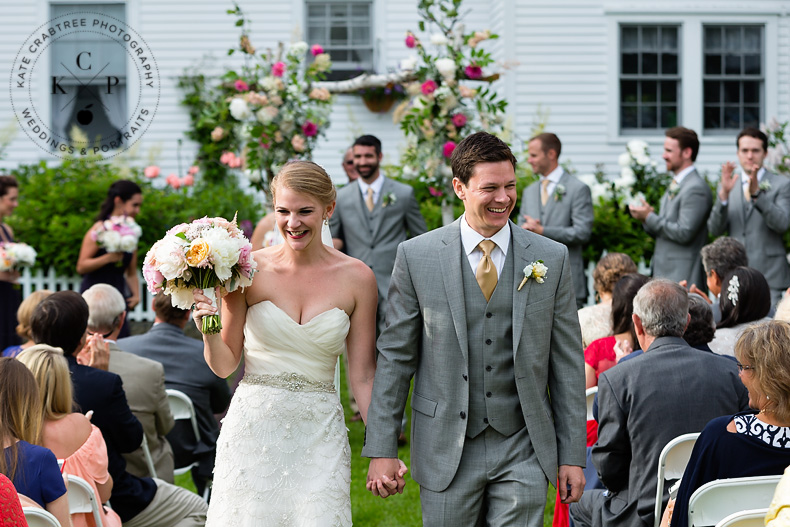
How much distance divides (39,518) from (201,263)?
1.12 m

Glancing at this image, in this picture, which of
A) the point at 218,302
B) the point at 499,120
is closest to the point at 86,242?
the point at 499,120

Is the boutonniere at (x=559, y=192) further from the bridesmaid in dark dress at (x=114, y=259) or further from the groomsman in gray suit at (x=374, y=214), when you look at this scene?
the bridesmaid in dark dress at (x=114, y=259)

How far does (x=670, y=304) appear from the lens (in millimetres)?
4430

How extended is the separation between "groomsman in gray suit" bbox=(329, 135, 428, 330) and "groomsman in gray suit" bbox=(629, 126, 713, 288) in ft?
7.32

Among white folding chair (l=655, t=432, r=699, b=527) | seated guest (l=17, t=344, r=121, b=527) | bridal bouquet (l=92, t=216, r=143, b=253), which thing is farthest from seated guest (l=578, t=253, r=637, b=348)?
bridal bouquet (l=92, t=216, r=143, b=253)

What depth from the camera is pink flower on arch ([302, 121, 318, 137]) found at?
941cm

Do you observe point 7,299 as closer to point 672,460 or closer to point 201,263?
point 201,263

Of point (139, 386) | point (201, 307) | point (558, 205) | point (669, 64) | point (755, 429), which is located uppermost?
point (669, 64)

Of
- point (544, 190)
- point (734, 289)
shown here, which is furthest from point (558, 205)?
point (734, 289)

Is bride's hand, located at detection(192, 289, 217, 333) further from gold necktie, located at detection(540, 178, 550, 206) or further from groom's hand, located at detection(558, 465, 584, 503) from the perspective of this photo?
gold necktie, located at detection(540, 178, 550, 206)

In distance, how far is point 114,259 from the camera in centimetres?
947

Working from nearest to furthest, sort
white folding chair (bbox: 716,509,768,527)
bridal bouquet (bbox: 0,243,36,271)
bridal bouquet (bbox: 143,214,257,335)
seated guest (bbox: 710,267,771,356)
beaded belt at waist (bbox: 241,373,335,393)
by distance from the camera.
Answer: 1. white folding chair (bbox: 716,509,768,527)
2. bridal bouquet (bbox: 143,214,257,335)
3. beaded belt at waist (bbox: 241,373,335,393)
4. seated guest (bbox: 710,267,771,356)
5. bridal bouquet (bbox: 0,243,36,271)

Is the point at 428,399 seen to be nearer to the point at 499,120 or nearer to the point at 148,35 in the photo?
the point at 499,120

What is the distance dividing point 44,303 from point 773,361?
3600mm
